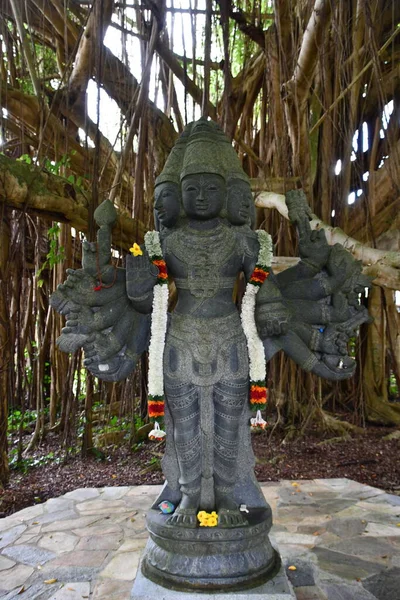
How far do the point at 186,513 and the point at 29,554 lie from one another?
3.72 ft

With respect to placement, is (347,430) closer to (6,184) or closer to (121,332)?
(121,332)

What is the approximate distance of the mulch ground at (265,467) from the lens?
3.92 metres

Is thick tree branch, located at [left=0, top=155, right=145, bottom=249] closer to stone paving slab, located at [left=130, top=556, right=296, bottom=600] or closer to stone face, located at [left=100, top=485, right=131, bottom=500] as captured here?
stone face, located at [left=100, top=485, right=131, bottom=500]

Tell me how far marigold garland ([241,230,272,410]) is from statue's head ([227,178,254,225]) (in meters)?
0.15

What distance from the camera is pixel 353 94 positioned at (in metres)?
4.29

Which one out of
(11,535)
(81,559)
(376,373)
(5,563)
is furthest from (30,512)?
(376,373)

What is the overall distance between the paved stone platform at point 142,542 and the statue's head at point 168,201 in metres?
1.53

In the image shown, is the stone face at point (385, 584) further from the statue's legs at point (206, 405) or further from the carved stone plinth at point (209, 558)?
the statue's legs at point (206, 405)

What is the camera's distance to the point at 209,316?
2.12 meters

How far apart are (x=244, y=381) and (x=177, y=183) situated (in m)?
0.92

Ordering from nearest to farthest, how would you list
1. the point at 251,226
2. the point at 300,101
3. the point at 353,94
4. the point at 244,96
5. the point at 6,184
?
the point at 251,226, the point at 6,184, the point at 300,101, the point at 353,94, the point at 244,96

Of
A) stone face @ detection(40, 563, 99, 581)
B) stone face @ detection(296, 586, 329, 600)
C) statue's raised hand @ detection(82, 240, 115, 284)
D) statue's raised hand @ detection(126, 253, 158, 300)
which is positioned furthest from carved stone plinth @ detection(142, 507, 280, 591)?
statue's raised hand @ detection(82, 240, 115, 284)

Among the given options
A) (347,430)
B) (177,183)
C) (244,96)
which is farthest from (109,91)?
(347,430)

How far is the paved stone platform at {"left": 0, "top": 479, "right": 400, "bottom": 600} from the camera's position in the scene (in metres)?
2.21
